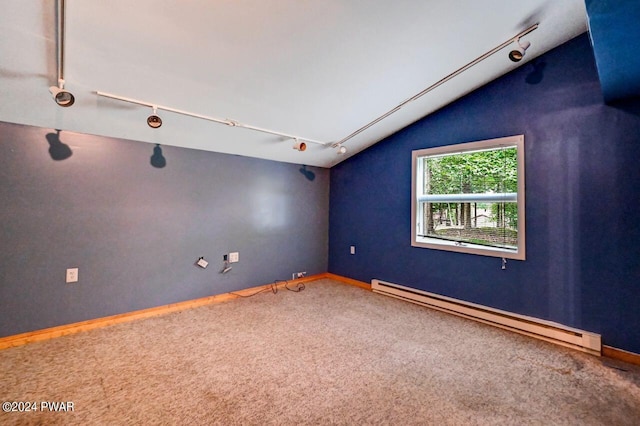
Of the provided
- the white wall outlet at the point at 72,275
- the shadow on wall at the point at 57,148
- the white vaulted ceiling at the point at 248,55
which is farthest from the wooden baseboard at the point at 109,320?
the white vaulted ceiling at the point at 248,55

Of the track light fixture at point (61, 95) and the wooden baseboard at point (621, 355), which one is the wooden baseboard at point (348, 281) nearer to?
the wooden baseboard at point (621, 355)

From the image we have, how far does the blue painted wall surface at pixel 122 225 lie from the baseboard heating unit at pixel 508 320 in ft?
6.10

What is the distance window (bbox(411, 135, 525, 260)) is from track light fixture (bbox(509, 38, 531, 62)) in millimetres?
796

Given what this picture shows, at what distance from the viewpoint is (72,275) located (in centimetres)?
248

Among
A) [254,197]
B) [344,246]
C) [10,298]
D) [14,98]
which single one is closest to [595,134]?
[344,246]

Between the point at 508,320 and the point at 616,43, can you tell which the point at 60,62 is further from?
the point at 508,320

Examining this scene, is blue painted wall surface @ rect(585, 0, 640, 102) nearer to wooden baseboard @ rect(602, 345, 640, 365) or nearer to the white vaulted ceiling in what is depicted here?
the white vaulted ceiling

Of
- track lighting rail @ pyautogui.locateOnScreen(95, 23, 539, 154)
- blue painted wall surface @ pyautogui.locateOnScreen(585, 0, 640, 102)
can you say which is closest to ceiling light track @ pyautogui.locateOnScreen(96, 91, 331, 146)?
track lighting rail @ pyautogui.locateOnScreen(95, 23, 539, 154)

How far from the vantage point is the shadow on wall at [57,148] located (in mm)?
2387

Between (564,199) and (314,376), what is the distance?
8.52 ft

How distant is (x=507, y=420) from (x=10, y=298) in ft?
12.4

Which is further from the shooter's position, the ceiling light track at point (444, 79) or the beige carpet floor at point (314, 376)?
the ceiling light track at point (444, 79)

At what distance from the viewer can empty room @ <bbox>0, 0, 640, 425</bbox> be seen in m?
1.60

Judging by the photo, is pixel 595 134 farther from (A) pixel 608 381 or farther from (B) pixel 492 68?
(A) pixel 608 381
